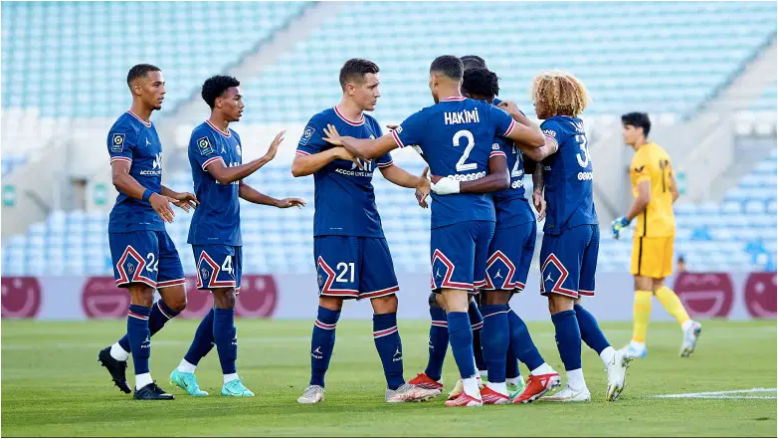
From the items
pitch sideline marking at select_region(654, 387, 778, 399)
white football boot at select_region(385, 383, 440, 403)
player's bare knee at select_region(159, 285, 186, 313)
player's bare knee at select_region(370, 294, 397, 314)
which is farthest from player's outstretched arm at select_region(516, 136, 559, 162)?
player's bare knee at select_region(159, 285, 186, 313)

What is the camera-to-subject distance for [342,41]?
31.1 m

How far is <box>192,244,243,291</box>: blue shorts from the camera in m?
8.21

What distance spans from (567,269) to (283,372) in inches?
145

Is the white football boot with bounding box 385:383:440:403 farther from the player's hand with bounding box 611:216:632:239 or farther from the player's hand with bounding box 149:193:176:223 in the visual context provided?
the player's hand with bounding box 611:216:632:239

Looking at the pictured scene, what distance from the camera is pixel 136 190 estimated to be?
25.7 feet

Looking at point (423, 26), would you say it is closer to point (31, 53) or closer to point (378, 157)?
point (31, 53)

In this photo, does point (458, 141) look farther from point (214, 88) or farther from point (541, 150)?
point (214, 88)

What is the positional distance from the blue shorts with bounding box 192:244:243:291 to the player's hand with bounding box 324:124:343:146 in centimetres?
136

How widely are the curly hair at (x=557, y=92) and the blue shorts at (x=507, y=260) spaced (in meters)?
0.76

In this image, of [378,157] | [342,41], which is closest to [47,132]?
[342,41]

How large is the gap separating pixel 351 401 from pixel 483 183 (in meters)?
1.57

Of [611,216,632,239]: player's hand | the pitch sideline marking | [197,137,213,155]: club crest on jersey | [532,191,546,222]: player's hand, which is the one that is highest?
[197,137,213,155]: club crest on jersey

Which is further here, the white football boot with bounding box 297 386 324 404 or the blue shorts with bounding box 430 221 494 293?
the white football boot with bounding box 297 386 324 404

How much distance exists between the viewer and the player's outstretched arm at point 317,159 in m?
7.12
